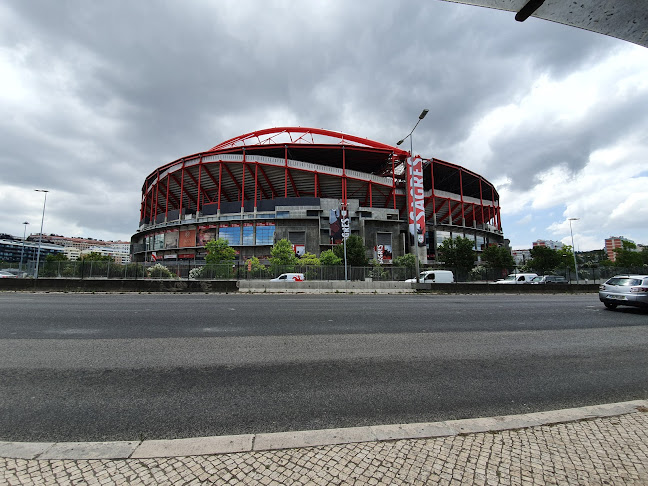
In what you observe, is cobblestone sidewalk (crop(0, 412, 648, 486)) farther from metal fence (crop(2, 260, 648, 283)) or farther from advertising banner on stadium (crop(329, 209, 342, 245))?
advertising banner on stadium (crop(329, 209, 342, 245))

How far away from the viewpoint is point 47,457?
2.27 m

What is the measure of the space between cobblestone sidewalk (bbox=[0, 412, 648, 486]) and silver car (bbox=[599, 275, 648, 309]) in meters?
12.4

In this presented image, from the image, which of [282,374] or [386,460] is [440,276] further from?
[386,460]

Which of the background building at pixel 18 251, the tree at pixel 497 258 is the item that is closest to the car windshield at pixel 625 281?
the tree at pixel 497 258

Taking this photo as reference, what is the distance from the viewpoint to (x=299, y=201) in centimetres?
4800

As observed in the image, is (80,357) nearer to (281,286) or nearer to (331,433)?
(331,433)

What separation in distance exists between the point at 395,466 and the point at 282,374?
2.45 m

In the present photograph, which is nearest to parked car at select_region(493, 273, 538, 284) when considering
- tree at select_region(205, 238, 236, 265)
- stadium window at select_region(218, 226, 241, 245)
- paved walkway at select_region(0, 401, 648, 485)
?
paved walkway at select_region(0, 401, 648, 485)

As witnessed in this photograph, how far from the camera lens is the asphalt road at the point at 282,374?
3.04m

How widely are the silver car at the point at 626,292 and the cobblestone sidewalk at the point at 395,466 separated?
12.4 meters

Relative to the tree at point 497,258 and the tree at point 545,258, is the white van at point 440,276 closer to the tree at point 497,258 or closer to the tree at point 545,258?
the tree at point 497,258

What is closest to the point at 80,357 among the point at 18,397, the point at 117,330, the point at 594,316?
the point at 18,397

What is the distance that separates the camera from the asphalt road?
3037 mm

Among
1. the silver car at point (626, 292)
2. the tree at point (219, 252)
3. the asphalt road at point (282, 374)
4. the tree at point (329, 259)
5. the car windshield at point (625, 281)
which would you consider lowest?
the asphalt road at point (282, 374)
